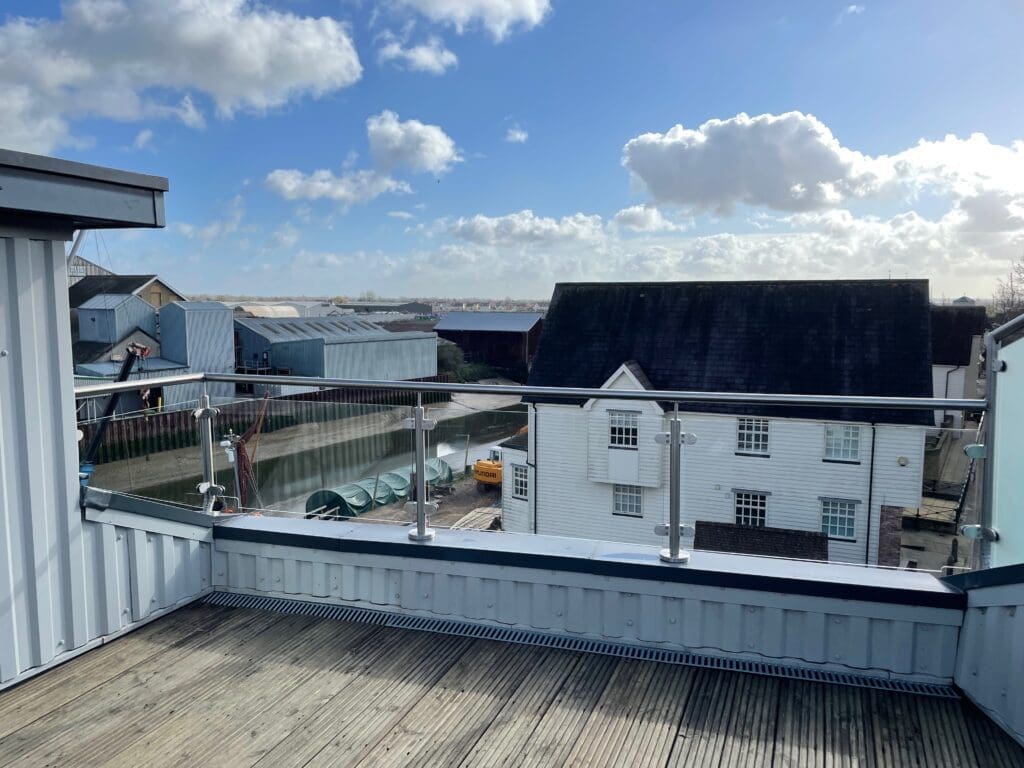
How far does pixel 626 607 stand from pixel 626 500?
0.53 meters

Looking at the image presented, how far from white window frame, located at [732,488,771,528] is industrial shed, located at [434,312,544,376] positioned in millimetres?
45832

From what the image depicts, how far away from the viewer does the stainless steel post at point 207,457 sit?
3699 mm

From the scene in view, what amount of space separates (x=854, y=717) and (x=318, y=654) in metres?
2.07

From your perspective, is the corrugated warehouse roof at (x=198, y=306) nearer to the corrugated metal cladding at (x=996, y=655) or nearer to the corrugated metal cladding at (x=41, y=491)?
the corrugated metal cladding at (x=41, y=491)

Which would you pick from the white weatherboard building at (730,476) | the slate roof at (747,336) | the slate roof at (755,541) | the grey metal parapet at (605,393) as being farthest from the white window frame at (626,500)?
the slate roof at (747,336)

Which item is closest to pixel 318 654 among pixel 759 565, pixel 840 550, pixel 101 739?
pixel 101 739

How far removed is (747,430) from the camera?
316cm

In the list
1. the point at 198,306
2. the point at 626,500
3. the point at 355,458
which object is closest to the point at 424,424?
the point at 355,458

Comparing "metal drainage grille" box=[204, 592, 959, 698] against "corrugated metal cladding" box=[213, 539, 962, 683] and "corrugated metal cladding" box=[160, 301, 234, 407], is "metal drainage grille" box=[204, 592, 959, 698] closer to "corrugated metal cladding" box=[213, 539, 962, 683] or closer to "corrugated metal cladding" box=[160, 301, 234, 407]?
"corrugated metal cladding" box=[213, 539, 962, 683]

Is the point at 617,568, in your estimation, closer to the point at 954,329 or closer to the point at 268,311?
the point at 954,329

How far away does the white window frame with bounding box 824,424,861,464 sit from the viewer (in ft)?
10.2

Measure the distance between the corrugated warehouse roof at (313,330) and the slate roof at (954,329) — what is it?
23.6 metres

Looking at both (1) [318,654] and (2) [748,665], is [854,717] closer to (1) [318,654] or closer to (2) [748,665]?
(2) [748,665]

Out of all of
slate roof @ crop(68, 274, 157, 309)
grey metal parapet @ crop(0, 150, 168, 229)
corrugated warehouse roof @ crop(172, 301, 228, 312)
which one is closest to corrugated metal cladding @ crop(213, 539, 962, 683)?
grey metal parapet @ crop(0, 150, 168, 229)
